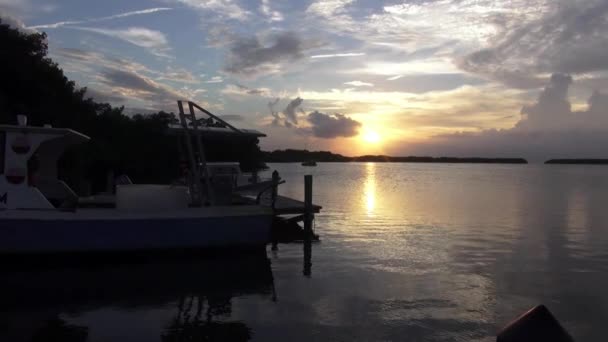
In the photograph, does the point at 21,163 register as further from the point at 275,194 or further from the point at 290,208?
the point at 290,208

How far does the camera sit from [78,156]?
23.1 meters

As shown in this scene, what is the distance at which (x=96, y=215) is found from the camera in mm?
11461

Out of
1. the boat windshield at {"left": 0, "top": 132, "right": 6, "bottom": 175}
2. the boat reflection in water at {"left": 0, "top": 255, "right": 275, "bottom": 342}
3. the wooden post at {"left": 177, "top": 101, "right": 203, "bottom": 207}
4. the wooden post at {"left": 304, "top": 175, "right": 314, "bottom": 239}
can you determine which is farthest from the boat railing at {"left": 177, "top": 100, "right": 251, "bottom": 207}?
the wooden post at {"left": 304, "top": 175, "right": 314, "bottom": 239}

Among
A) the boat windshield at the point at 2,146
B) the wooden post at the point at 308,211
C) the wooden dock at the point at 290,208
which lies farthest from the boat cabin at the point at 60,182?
the wooden post at the point at 308,211

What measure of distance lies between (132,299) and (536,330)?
7837 mm

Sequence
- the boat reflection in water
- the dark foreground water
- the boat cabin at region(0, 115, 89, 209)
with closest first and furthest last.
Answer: the boat reflection in water → the dark foreground water → the boat cabin at region(0, 115, 89, 209)

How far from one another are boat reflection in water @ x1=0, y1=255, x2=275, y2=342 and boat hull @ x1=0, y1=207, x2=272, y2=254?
0.66 meters

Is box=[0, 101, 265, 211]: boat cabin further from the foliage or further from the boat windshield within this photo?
the foliage

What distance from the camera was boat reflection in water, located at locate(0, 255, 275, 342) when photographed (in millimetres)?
8023

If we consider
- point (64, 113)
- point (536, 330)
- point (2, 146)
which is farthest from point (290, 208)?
point (536, 330)

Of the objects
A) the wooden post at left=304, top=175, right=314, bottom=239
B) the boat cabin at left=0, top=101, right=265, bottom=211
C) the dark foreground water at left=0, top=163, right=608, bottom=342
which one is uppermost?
the boat cabin at left=0, top=101, right=265, bottom=211

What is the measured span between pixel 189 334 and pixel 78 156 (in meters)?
17.9

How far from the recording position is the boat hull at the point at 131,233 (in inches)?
438

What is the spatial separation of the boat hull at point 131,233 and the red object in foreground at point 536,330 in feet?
27.6
